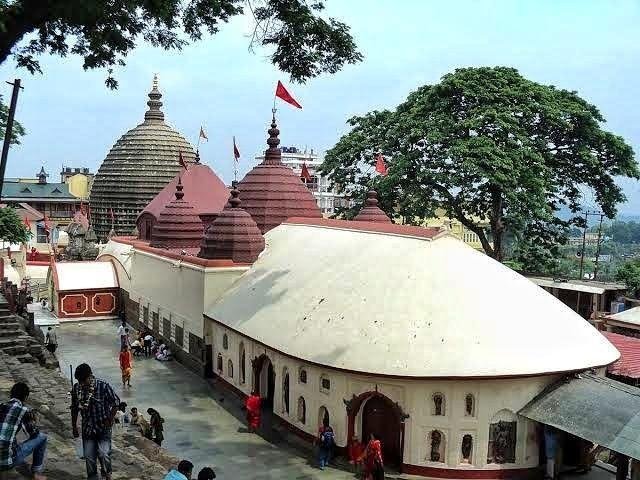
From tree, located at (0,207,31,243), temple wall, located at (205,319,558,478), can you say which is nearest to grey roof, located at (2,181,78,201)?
tree, located at (0,207,31,243)

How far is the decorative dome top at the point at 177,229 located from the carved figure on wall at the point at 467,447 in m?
18.5

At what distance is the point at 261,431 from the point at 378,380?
431 centimetres

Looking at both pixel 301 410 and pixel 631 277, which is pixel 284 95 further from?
pixel 631 277

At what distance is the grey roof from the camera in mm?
63156

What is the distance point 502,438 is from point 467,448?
0.80m

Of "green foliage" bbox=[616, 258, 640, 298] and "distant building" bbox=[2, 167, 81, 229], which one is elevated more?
"distant building" bbox=[2, 167, 81, 229]

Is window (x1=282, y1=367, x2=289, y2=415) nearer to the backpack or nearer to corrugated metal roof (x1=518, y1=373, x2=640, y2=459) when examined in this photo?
the backpack

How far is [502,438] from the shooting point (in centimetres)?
1459

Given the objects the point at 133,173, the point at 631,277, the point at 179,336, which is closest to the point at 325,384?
the point at 179,336

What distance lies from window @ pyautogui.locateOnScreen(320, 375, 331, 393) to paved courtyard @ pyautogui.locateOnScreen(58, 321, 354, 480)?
163 cm

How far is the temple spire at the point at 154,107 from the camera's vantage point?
4784cm

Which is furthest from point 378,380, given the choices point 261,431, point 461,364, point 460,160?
point 460,160

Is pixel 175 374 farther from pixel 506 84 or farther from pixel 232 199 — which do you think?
pixel 506 84

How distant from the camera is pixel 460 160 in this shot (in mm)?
29188
